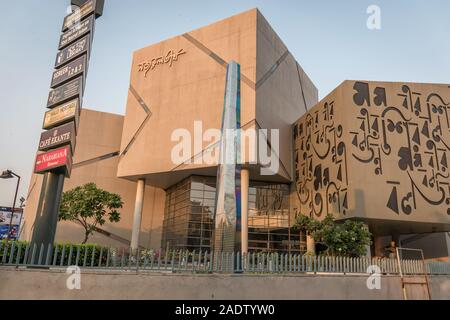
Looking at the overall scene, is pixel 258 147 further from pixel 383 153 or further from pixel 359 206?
pixel 383 153

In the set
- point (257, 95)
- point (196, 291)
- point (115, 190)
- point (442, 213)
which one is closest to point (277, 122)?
point (257, 95)

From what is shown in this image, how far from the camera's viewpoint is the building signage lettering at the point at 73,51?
1485cm

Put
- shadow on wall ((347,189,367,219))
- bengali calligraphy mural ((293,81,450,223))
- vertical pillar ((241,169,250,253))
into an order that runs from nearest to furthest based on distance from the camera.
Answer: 1. shadow on wall ((347,189,367,219))
2. bengali calligraphy mural ((293,81,450,223))
3. vertical pillar ((241,169,250,253))

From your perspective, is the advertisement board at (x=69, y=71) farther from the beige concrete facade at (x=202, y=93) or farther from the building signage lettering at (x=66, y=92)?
the beige concrete facade at (x=202, y=93)

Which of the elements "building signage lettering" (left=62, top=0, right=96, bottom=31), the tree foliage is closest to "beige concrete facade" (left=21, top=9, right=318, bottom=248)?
the tree foliage

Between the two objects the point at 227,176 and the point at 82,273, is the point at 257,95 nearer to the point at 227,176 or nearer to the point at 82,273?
the point at 227,176

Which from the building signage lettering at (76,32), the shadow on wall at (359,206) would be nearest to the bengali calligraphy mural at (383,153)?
the shadow on wall at (359,206)

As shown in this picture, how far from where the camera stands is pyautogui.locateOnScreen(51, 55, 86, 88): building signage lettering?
14.5 meters

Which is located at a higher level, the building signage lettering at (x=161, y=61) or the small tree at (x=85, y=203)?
the building signage lettering at (x=161, y=61)

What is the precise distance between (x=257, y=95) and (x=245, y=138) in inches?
174

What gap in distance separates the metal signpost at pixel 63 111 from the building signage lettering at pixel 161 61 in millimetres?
20834

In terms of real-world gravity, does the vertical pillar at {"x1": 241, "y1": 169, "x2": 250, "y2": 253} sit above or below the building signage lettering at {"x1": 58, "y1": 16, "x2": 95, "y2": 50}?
below

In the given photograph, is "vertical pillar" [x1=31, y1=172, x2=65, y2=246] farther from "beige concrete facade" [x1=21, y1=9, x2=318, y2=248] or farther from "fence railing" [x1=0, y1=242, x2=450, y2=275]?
"beige concrete facade" [x1=21, y1=9, x2=318, y2=248]

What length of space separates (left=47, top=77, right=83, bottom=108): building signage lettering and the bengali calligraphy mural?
834 inches
